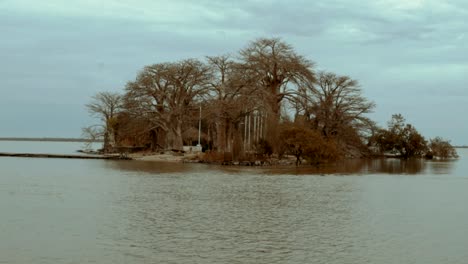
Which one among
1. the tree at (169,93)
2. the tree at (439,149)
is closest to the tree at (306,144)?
the tree at (169,93)

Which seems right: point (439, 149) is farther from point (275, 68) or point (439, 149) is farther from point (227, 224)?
point (227, 224)

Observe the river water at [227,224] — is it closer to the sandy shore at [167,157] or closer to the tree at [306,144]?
the tree at [306,144]

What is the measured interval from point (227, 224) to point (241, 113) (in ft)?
125

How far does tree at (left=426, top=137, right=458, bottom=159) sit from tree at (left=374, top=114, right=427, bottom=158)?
1.30 meters

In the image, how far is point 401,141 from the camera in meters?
82.1

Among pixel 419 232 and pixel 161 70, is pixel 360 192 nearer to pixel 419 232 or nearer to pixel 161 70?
pixel 419 232

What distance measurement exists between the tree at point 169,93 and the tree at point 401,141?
29.6 meters

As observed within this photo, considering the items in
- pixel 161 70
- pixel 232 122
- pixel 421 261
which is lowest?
pixel 421 261

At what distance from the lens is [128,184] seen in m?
29.1

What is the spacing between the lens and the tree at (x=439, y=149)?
8425cm

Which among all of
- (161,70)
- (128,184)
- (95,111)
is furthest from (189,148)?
(128,184)

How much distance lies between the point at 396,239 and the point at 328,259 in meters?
3.19

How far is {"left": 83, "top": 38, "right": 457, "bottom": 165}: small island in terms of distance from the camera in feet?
174

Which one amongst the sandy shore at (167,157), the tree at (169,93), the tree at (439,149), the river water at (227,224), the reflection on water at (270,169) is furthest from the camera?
the tree at (439,149)
